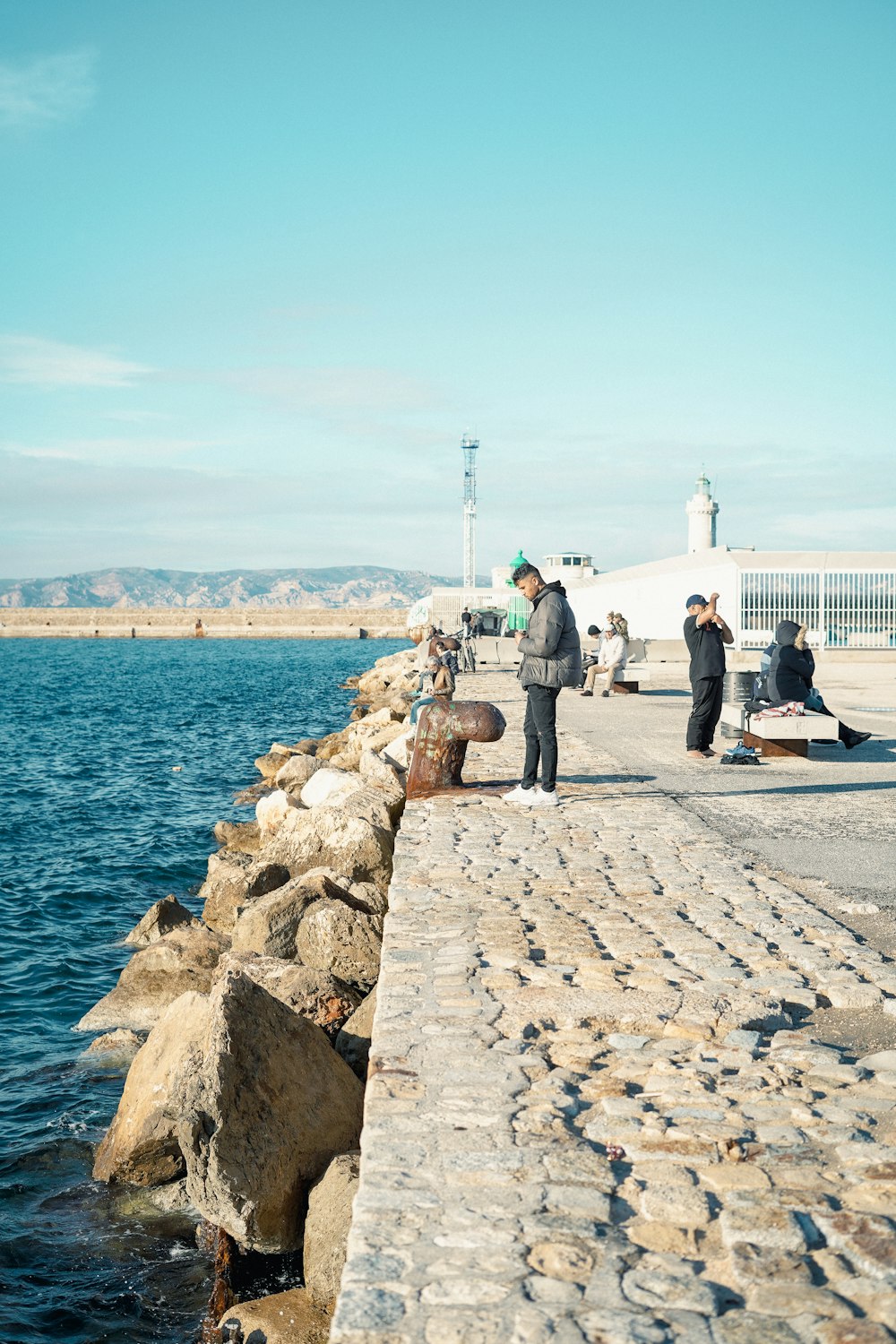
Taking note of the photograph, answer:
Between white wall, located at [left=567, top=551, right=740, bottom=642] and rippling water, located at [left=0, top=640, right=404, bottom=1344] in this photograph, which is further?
white wall, located at [left=567, top=551, right=740, bottom=642]

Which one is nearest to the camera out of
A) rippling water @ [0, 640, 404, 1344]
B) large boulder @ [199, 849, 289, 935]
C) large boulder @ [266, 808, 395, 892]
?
rippling water @ [0, 640, 404, 1344]

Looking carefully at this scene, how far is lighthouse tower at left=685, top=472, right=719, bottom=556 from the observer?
78.9 m

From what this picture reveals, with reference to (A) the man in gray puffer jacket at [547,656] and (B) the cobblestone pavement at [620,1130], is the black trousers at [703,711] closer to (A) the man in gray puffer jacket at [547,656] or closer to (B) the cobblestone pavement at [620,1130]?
(A) the man in gray puffer jacket at [547,656]

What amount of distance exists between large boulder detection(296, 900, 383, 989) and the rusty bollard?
227 cm

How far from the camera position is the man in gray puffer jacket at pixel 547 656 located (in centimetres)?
906

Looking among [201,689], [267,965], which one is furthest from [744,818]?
[201,689]

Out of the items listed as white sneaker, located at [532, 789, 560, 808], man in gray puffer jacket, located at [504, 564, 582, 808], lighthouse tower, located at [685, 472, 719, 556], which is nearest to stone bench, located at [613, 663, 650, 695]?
white sneaker, located at [532, 789, 560, 808]

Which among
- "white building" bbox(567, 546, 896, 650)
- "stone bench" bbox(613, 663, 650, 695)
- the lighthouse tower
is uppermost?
the lighthouse tower

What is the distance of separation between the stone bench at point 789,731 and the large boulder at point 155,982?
6.35 m

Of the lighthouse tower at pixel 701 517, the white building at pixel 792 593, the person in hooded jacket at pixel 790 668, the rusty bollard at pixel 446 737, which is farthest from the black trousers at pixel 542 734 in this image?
the lighthouse tower at pixel 701 517

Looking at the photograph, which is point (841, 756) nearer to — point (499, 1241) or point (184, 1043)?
point (184, 1043)

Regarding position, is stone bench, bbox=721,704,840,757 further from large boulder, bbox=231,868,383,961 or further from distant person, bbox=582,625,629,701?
distant person, bbox=582,625,629,701

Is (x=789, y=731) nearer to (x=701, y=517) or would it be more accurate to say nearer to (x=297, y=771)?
(x=297, y=771)

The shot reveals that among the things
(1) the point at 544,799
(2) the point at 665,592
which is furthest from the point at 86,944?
(2) the point at 665,592
